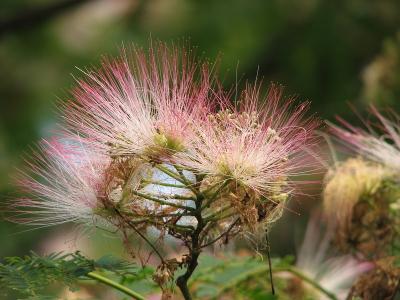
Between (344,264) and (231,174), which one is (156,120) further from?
(344,264)

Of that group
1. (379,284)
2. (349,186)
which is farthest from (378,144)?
(379,284)

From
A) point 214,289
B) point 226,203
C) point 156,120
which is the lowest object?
point 214,289

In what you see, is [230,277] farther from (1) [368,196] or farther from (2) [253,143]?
(2) [253,143]

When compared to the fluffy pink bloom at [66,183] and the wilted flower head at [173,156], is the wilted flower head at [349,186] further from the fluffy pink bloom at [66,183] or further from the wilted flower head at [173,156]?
the fluffy pink bloom at [66,183]

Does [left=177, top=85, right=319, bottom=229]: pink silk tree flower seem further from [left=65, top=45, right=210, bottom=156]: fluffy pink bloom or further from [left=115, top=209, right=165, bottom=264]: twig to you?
[left=115, top=209, right=165, bottom=264]: twig

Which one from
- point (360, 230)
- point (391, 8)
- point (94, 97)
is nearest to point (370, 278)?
point (360, 230)

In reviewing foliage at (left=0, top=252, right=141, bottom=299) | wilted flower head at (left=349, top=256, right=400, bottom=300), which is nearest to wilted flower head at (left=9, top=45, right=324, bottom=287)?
foliage at (left=0, top=252, right=141, bottom=299)
